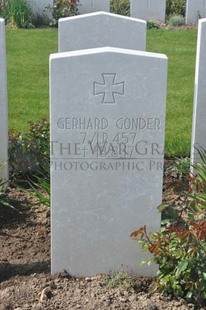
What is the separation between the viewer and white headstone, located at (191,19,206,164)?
5.07 meters

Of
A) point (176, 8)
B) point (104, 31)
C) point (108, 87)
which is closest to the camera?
point (108, 87)

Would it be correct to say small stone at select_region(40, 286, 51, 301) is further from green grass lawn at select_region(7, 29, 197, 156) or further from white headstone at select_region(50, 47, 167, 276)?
green grass lawn at select_region(7, 29, 197, 156)

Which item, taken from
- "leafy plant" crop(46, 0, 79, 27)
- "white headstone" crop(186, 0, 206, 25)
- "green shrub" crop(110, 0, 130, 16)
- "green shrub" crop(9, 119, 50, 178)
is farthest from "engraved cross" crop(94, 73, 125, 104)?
"green shrub" crop(110, 0, 130, 16)

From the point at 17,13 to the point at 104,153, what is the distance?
8837 mm

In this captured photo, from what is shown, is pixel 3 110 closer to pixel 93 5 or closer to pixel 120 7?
pixel 93 5

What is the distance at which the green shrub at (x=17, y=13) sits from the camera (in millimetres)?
11922

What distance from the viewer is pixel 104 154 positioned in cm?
362

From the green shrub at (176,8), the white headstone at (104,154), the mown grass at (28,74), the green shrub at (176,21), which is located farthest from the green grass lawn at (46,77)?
the white headstone at (104,154)

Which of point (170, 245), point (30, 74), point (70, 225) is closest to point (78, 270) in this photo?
point (70, 225)

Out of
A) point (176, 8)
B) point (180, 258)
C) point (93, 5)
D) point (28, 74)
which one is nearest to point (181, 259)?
point (180, 258)

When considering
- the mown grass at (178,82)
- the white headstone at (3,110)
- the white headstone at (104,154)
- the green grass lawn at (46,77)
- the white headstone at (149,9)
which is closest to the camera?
the white headstone at (104,154)

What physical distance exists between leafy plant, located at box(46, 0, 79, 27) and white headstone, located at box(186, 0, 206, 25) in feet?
7.35

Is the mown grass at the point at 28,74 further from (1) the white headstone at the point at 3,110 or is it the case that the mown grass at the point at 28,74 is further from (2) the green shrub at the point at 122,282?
(2) the green shrub at the point at 122,282

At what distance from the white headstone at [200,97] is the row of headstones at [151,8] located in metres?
8.08
